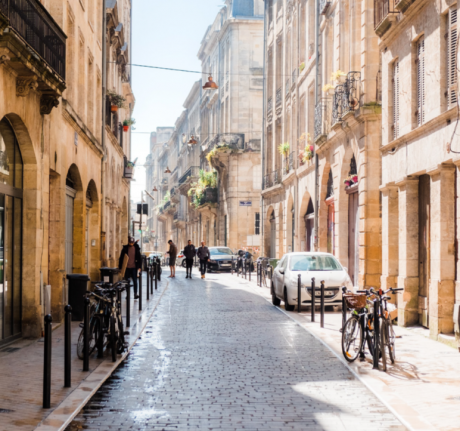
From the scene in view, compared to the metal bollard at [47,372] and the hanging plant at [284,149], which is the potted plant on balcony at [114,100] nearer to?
the hanging plant at [284,149]

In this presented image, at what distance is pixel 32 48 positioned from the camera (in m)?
11.5

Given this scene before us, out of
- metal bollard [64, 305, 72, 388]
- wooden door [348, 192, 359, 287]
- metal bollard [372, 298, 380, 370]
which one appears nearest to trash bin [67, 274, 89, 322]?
metal bollard [64, 305, 72, 388]

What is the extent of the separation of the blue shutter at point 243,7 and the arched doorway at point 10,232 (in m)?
42.3

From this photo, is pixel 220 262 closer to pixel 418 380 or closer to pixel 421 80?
pixel 421 80

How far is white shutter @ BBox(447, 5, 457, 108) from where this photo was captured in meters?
12.9

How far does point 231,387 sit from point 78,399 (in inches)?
69.0

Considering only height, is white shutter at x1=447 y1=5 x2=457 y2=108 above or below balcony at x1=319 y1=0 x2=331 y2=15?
below

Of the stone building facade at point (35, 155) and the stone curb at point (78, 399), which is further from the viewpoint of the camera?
the stone building facade at point (35, 155)

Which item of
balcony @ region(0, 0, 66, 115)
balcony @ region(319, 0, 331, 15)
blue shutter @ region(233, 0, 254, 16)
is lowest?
balcony @ region(0, 0, 66, 115)

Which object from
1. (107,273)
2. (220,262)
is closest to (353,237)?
(107,273)

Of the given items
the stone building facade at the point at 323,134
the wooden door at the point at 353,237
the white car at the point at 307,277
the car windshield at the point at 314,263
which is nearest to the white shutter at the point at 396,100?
the stone building facade at the point at 323,134

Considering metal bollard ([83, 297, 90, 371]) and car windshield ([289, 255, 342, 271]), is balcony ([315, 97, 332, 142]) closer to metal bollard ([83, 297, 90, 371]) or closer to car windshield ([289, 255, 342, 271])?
car windshield ([289, 255, 342, 271])

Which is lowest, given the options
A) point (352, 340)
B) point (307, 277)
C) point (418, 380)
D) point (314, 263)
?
point (418, 380)

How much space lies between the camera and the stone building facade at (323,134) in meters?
20.4
